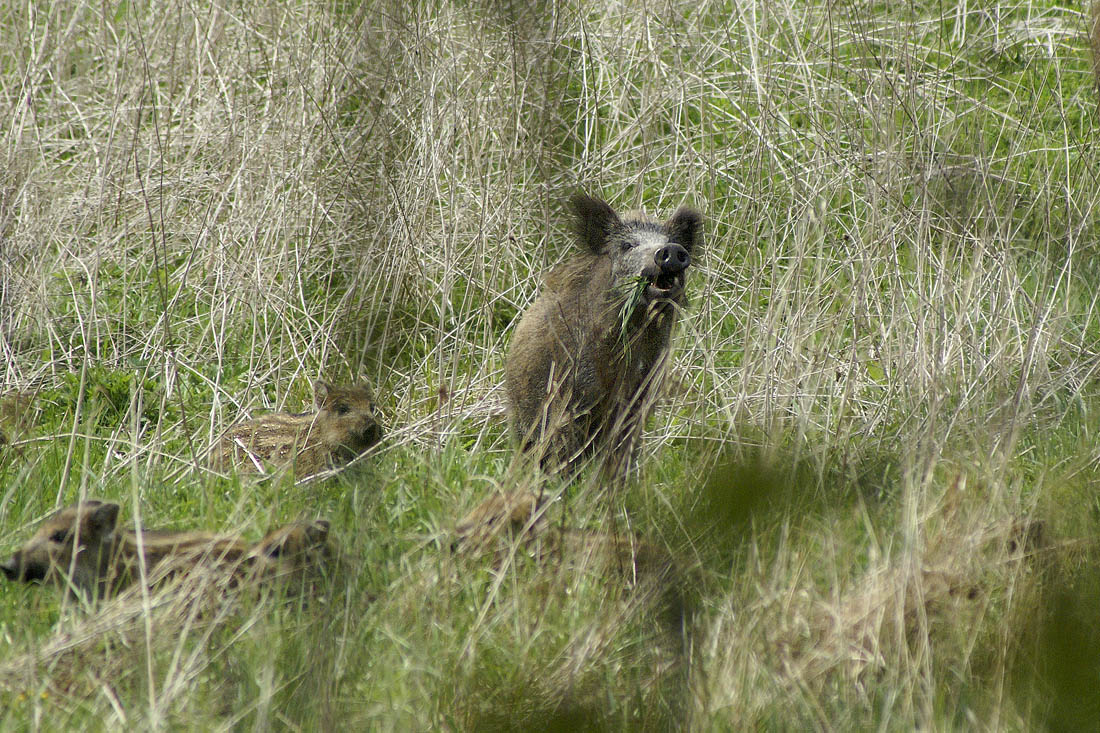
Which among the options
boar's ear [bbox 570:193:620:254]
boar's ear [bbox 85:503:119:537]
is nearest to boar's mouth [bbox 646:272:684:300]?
boar's ear [bbox 570:193:620:254]

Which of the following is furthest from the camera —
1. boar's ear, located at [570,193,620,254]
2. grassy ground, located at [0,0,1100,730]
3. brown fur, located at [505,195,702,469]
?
boar's ear, located at [570,193,620,254]

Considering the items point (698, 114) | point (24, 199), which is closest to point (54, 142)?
point (24, 199)

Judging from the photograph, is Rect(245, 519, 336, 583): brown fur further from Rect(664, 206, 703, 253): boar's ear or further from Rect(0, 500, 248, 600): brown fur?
Rect(664, 206, 703, 253): boar's ear

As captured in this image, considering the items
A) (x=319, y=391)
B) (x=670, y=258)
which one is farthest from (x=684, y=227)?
(x=319, y=391)

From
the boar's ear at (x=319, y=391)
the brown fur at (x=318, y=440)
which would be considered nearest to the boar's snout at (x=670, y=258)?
the brown fur at (x=318, y=440)

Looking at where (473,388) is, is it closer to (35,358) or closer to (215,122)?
(35,358)

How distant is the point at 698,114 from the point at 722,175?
3.33ft

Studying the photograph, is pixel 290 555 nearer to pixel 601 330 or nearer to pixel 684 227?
pixel 601 330

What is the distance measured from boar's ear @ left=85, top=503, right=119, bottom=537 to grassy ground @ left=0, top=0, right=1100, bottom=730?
11 centimetres

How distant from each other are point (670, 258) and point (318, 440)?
1.67 meters

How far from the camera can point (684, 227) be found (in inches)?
202

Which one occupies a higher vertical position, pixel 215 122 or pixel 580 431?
pixel 215 122

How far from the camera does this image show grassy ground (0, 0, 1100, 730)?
2666 millimetres

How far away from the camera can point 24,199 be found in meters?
6.46
